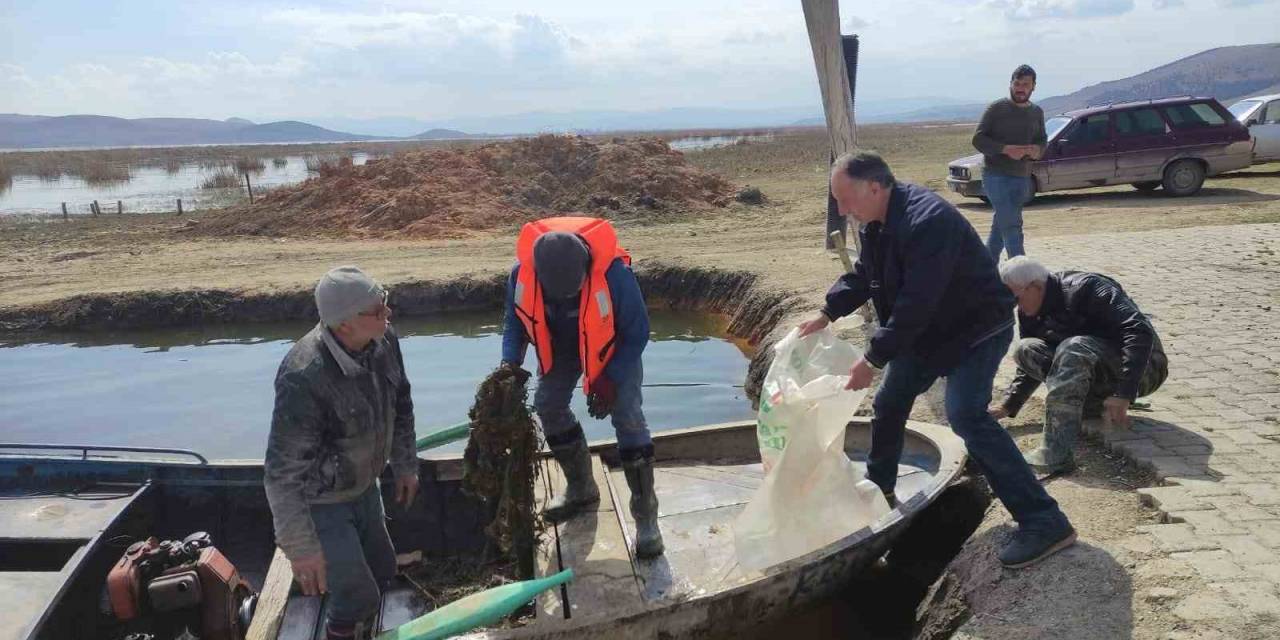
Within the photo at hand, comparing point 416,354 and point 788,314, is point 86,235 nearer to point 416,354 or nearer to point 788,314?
point 416,354

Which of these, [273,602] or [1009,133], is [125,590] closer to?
[273,602]

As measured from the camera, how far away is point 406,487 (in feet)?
13.5

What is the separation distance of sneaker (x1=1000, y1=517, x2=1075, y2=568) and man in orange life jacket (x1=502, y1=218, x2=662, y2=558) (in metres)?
1.62

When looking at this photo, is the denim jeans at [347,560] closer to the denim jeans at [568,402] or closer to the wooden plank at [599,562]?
the wooden plank at [599,562]

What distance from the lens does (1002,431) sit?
154 inches

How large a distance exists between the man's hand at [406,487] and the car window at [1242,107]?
63.0 ft

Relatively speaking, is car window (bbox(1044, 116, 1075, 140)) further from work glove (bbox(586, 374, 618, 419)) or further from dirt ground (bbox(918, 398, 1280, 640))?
work glove (bbox(586, 374, 618, 419))

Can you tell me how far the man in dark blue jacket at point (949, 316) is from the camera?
12.1ft

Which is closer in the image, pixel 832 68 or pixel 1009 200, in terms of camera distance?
pixel 1009 200

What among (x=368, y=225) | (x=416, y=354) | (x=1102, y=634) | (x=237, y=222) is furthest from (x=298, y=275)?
(x=1102, y=634)

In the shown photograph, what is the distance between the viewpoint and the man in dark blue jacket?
3.68 metres

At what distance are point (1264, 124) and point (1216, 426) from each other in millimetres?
16064

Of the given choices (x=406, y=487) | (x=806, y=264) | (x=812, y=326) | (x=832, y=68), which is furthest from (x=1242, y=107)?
(x=406, y=487)

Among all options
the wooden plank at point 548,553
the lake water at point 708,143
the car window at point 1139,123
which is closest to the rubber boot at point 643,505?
the wooden plank at point 548,553
